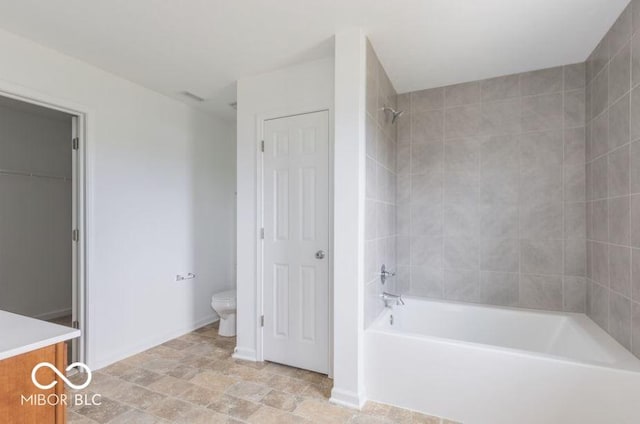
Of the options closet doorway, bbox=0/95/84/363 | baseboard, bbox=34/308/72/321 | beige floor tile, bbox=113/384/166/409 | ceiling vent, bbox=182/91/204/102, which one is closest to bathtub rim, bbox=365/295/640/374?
beige floor tile, bbox=113/384/166/409

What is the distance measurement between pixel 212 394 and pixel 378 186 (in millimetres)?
1866

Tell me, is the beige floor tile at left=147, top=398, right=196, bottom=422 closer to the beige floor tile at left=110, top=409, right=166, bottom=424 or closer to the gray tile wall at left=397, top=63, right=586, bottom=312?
the beige floor tile at left=110, top=409, right=166, bottom=424

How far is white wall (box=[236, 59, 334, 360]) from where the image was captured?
2.66 m

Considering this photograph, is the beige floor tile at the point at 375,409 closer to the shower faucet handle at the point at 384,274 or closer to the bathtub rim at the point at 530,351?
the bathtub rim at the point at 530,351

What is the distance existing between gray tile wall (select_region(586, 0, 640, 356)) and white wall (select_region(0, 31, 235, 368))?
3.47 metres

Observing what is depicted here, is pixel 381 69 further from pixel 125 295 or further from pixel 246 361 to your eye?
pixel 125 295

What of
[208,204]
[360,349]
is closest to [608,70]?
[360,349]

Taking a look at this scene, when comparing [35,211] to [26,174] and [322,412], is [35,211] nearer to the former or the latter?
[26,174]

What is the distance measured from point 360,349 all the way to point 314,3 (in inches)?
83.1

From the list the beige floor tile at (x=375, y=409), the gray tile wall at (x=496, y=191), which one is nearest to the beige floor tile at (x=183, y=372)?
the beige floor tile at (x=375, y=409)

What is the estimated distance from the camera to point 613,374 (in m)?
1.64

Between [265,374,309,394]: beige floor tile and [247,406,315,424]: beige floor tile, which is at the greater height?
[247,406,315,424]: beige floor tile

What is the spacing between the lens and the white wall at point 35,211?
3.50 meters

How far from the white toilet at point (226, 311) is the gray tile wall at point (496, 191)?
1660mm
